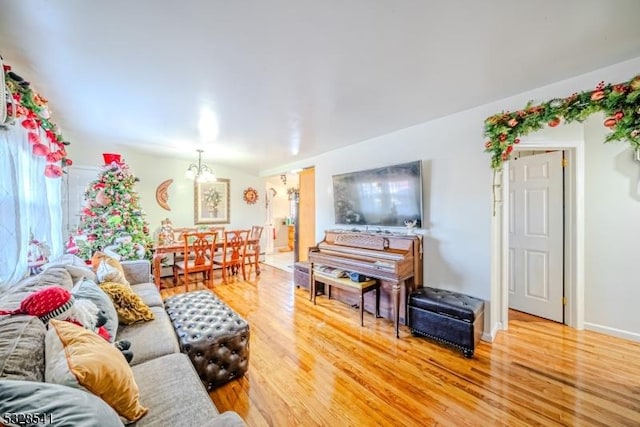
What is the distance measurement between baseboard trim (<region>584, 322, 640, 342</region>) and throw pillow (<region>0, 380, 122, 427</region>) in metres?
4.07

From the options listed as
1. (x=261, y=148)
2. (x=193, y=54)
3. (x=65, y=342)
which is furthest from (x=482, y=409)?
(x=261, y=148)

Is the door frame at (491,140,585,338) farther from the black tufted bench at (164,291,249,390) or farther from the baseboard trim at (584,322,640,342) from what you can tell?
the black tufted bench at (164,291,249,390)

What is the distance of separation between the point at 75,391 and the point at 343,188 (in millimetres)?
3319

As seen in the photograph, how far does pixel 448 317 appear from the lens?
7.58 ft

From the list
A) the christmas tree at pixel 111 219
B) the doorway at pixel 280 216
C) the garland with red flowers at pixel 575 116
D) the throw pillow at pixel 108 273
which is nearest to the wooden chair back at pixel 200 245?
the christmas tree at pixel 111 219

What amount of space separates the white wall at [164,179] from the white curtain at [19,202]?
2447mm

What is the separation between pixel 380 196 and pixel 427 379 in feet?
6.60

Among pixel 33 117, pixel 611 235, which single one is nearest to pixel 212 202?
pixel 33 117

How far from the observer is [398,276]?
2531 millimetres

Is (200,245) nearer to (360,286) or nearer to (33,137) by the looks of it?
(33,137)

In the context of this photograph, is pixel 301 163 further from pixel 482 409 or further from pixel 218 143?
pixel 482 409

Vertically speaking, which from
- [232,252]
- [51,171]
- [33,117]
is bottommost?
[232,252]

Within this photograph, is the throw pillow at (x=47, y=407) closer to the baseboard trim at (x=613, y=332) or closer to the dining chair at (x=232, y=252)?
the dining chair at (x=232, y=252)

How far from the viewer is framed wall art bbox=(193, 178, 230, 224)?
560 centimetres
